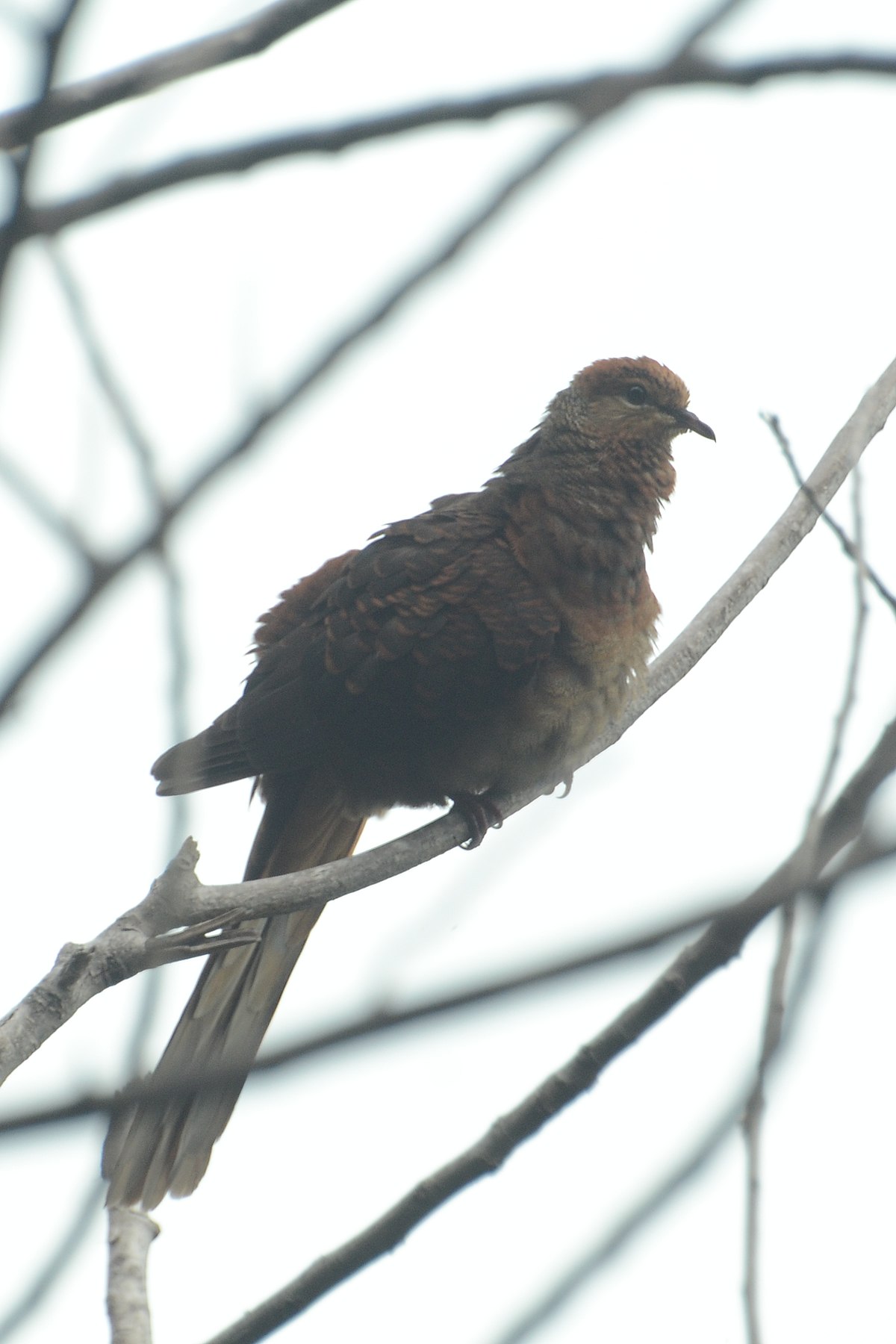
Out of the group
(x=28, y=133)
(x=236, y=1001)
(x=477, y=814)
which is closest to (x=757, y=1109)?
(x=28, y=133)

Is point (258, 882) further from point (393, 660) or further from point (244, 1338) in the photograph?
point (393, 660)

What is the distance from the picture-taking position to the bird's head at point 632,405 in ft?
15.7

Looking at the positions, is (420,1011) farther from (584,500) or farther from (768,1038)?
(584,500)

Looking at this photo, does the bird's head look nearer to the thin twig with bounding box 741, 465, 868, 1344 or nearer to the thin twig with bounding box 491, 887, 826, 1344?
the thin twig with bounding box 741, 465, 868, 1344

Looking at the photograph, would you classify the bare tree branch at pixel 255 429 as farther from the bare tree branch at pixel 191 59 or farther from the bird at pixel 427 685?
the bird at pixel 427 685

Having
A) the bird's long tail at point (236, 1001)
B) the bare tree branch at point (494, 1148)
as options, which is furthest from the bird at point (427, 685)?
the bare tree branch at point (494, 1148)

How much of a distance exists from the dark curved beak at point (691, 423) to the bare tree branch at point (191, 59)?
3.18 meters

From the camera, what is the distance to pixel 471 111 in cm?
163

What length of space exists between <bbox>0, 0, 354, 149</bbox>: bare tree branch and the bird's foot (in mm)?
2478

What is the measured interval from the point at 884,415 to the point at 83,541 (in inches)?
96.5

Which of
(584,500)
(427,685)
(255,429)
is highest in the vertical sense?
(584,500)

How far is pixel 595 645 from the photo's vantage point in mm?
4109

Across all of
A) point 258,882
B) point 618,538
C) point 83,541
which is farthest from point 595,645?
point 83,541

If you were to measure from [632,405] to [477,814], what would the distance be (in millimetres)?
1653
